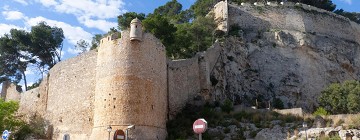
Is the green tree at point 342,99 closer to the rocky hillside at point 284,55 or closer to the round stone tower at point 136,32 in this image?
the rocky hillside at point 284,55

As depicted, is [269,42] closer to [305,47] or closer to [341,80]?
[305,47]

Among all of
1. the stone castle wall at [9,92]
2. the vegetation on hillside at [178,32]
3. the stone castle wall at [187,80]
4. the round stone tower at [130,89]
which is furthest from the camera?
the stone castle wall at [9,92]

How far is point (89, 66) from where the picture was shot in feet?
78.1

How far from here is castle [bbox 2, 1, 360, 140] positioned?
20.4 metres

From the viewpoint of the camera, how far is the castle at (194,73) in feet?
66.9

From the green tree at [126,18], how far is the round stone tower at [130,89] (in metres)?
12.3

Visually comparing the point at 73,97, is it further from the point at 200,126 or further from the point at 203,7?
the point at 203,7

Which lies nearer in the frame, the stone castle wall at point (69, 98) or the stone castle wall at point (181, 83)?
the stone castle wall at point (69, 98)

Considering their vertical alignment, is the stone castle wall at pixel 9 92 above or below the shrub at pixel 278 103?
above

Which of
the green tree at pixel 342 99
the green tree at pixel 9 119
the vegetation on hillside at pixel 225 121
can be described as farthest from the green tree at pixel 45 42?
the green tree at pixel 342 99

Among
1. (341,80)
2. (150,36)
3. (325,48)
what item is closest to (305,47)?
(325,48)

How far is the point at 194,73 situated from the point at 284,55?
12.8m

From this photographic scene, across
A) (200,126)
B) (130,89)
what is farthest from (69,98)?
(200,126)

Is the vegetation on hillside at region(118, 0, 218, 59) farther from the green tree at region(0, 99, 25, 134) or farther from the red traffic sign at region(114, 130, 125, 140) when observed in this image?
the red traffic sign at region(114, 130, 125, 140)
